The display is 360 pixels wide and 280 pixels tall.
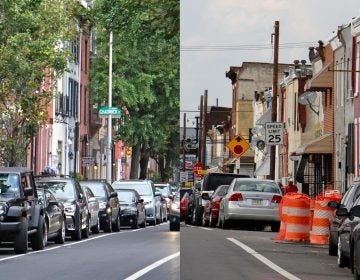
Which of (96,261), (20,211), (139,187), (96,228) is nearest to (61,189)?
(139,187)

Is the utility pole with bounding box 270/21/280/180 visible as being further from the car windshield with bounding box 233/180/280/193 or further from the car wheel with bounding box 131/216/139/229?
the car wheel with bounding box 131/216/139/229

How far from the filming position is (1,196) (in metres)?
24.8

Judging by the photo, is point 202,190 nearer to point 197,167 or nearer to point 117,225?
point 197,167

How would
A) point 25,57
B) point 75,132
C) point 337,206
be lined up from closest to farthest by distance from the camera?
point 337,206
point 25,57
point 75,132

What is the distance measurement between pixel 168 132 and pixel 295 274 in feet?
9.32

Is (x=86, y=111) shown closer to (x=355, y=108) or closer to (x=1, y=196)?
(x=1, y=196)

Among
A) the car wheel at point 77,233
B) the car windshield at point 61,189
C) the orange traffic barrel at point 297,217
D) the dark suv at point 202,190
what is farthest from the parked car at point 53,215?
the orange traffic barrel at point 297,217

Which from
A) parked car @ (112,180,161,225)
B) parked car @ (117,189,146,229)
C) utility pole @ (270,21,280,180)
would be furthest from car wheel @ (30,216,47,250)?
utility pole @ (270,21,280,180)

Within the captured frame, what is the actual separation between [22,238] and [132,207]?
1611cm

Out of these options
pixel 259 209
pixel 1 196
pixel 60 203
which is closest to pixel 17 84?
pixel 60 203

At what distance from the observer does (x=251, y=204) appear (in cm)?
591

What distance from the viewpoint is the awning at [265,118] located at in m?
5.67

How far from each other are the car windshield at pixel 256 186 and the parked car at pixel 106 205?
30.3 metres

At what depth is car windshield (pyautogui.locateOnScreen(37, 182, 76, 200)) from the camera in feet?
102
